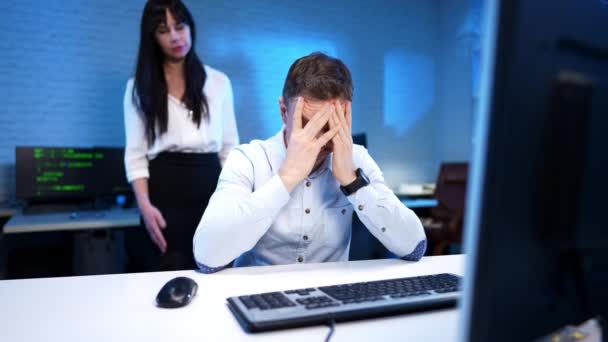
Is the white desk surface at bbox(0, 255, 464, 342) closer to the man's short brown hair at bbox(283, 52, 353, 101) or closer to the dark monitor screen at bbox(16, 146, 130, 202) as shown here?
the man's short brown hair at bbox(283, 52, 353, 101)

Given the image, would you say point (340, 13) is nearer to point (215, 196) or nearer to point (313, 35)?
point (313, 35)

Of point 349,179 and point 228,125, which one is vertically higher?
point 228,125

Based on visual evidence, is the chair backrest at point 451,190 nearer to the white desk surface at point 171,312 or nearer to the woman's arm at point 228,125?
the woman's arm at point 228,125

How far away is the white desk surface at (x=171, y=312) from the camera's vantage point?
2.18ft

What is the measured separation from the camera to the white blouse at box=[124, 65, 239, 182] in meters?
1.68

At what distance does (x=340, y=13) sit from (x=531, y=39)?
4068mm

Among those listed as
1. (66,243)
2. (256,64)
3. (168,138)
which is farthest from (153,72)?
(256,64)

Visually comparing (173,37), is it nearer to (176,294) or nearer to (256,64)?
(176,294)

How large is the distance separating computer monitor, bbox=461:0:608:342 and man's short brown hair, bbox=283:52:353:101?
0.76 metres

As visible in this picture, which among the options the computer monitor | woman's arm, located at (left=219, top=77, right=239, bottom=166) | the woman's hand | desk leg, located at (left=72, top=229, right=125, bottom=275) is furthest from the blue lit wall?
the computer monitor

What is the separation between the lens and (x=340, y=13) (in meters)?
4.17

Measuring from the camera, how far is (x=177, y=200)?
1.69 metres

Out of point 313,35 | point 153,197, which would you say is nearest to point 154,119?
point 153,197

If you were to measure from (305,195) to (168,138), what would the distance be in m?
0.71
